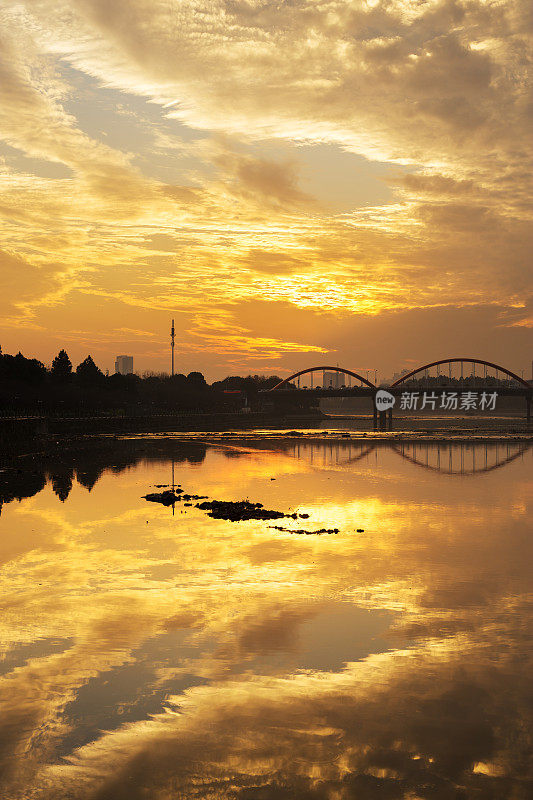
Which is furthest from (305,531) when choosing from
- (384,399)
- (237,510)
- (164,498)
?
(384,399)

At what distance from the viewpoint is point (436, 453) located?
75500mm

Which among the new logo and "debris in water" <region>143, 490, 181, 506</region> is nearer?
"debris in water" <region>143, 490, 181, 506</region>

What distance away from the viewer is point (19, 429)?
264 ft

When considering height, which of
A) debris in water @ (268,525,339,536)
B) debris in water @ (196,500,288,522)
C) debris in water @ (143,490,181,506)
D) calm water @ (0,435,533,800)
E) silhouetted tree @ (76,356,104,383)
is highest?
silhouetted tree @ (76,356,104,383)

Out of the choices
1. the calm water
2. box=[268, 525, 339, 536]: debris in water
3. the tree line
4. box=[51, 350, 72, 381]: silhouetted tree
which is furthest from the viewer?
box=[51, 350, 72, 381]: silhouetted tree

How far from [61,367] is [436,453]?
112 metres

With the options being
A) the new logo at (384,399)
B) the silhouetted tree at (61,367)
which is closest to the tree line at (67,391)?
the silhouetted tree at (61,367)

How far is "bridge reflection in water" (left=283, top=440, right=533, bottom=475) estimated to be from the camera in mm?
62000

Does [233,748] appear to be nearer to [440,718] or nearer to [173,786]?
[173,786]

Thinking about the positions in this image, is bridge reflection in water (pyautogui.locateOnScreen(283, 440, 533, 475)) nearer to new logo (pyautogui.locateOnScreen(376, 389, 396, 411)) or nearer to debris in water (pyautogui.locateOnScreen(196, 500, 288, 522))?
debris in water (pyautogui.locateOnScreen(196, 500, 288, 522))

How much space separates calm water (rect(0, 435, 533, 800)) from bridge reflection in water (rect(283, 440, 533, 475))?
30.4m

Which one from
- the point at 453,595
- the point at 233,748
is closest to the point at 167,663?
the point at 233,748

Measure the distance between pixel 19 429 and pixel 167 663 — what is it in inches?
2823

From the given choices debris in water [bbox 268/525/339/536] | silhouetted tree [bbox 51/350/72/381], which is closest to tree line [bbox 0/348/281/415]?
silhouetted tree [bbox 51/350/72/381]
